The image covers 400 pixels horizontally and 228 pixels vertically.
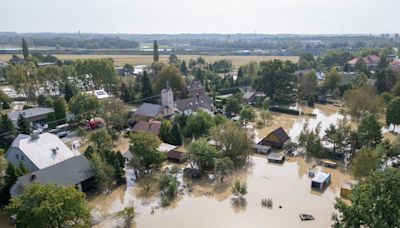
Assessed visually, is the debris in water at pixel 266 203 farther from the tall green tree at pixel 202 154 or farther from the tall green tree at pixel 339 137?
the tall green tree at pixel 339 137

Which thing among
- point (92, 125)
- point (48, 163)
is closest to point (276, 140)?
point (48, 163)

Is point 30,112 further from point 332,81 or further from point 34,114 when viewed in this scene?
point 332,81

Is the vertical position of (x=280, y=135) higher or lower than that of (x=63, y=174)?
higher

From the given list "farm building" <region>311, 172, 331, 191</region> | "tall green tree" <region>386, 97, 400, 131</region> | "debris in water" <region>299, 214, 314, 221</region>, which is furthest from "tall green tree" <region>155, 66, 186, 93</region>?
"debris in water" <region>299, 214, 314, 221</region>

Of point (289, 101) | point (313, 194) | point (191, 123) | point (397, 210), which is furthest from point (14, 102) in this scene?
point (397, 210)

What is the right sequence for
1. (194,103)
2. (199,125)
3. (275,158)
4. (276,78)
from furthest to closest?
1. (276,78)
2. (194,103)
3. (199,125)
4. (275,158)

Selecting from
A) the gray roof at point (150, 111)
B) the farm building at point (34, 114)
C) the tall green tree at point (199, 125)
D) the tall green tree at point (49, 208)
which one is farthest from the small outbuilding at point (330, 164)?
the farm building at point (34, 114)

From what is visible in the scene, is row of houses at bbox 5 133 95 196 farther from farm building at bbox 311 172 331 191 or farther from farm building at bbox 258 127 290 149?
farm building at bbox 258 127 290 149
